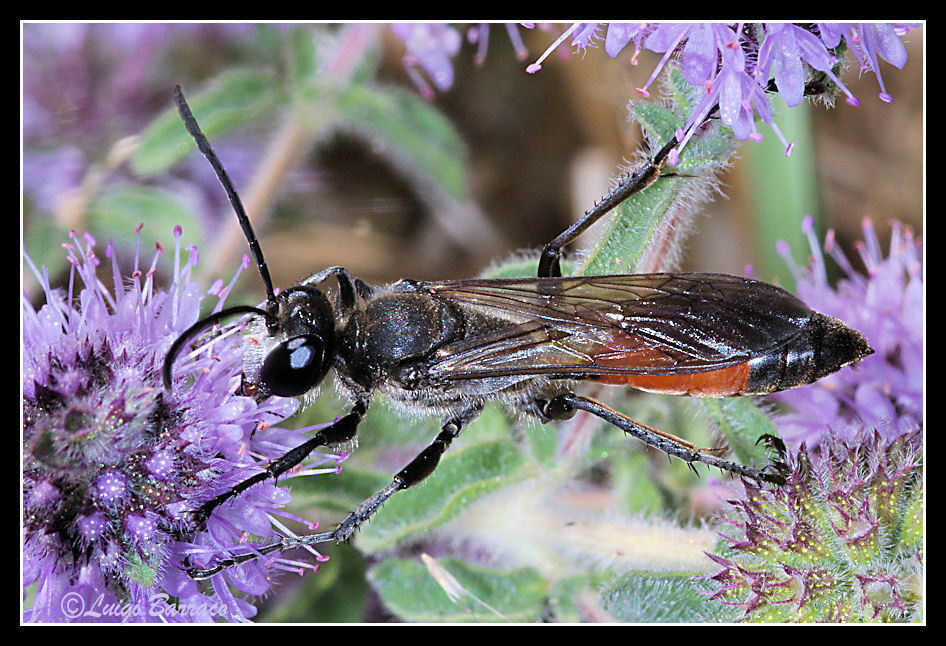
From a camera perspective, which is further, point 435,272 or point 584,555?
point 435,272

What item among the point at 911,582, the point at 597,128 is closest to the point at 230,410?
the point at 911,582

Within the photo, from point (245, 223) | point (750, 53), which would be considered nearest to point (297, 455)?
point (245, 223)
